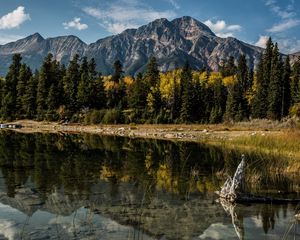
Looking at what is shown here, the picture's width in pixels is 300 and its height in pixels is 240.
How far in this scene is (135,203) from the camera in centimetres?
1423

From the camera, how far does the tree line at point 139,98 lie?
268 feet

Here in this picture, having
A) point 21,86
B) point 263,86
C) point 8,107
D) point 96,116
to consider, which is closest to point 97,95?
point 96,116

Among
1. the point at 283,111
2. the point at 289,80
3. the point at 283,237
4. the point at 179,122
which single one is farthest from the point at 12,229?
the point at 289,80

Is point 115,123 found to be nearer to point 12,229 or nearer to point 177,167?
point 177,167

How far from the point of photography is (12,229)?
11.1 m

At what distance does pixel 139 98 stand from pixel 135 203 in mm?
73928

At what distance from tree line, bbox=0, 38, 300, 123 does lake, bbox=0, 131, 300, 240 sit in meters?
56.7

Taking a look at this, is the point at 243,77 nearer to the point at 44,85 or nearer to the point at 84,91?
the point at 84,91

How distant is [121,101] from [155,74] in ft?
41.5

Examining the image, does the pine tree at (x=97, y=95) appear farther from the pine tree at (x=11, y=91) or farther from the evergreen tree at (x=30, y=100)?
the pine tree at (x=11, y=91)

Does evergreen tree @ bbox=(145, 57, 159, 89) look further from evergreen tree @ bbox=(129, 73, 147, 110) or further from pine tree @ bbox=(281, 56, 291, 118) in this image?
pine tree @ bbox=(281, 56, 291, 118)

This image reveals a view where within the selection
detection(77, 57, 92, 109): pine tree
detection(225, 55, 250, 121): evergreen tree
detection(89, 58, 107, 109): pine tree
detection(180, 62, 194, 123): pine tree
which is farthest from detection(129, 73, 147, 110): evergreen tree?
detection(225, 55, 250, 121): evergreen tree

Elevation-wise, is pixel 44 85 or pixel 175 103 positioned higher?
pixel 44 85

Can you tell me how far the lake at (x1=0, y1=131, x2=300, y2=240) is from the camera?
11219 mm
